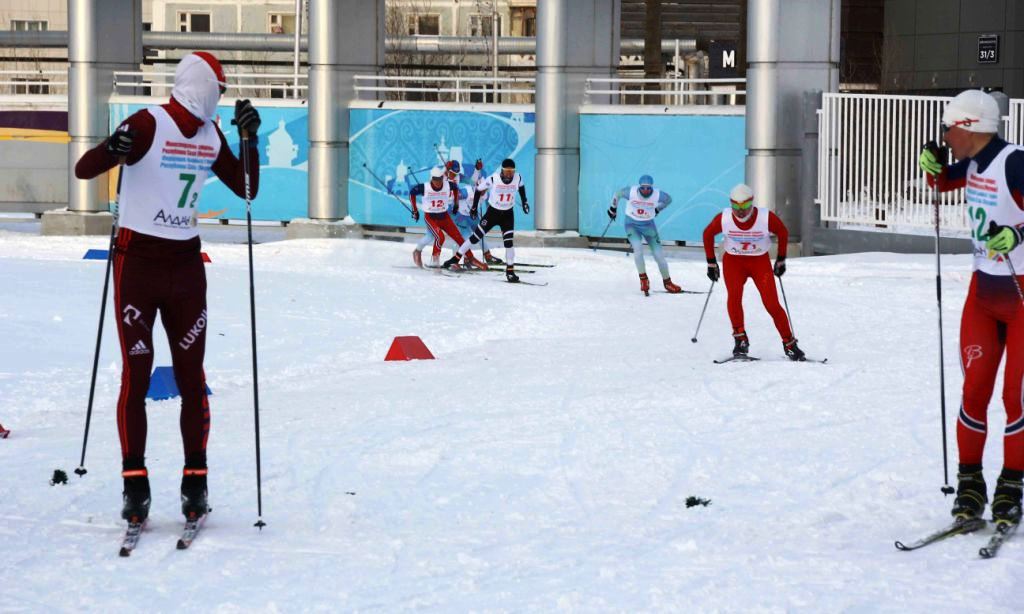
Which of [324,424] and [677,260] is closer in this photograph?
[324,424]

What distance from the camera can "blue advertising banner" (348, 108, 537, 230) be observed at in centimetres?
2753

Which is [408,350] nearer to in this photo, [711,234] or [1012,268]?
[711,234]

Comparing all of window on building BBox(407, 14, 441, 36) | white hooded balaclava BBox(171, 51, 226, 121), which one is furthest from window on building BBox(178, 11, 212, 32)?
white hooded balaclava BBox(171, 51, 226, 121)

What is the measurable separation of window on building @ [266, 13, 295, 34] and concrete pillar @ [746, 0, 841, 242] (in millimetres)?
38481

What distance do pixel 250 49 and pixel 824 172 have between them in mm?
23786

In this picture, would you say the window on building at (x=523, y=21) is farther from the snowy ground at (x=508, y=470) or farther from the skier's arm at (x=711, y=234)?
the skier's arm at (x=711, y=234)

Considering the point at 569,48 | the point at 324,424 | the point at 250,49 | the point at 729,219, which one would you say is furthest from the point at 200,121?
the point at 250,49

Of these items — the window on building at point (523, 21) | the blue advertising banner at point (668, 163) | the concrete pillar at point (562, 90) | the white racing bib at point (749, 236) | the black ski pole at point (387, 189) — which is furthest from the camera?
the window on building at point (523, 21)

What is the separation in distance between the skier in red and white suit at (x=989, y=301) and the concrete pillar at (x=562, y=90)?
20105 millimetres

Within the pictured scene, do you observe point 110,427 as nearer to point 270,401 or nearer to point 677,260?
point 270,401

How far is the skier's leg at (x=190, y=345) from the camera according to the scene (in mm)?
6453

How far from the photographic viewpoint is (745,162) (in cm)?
2488

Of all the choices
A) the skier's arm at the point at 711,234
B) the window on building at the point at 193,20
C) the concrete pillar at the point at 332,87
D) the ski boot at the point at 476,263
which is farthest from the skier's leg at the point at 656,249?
the window on building at the point at 193,20

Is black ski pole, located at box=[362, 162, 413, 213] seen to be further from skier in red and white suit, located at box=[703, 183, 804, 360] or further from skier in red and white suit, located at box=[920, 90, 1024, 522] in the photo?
skier in red and white suit, located at box=[920, 90, 1024, 522]
